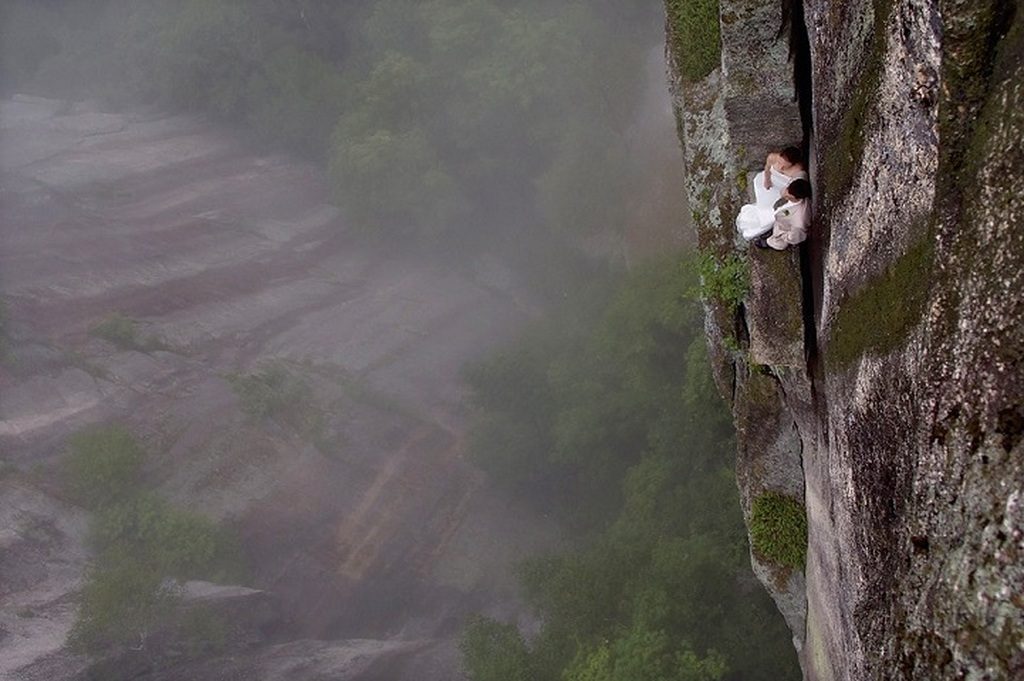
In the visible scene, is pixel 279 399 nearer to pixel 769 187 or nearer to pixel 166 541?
pixel 166 541

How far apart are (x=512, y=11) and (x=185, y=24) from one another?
797 inches

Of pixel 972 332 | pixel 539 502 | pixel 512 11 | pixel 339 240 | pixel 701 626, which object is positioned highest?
pixel 512 11

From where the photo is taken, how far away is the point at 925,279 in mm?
4840

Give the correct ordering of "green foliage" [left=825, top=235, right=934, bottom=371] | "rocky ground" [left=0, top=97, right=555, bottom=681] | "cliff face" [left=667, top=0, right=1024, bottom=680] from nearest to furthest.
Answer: "cliff face" [left=667, top=0, right=1024, bottom=680], "green foliage" [left=825, top=235, right=934, bottom=371], "rocky ground" [left=0, top=97, right=555, bottom=681]

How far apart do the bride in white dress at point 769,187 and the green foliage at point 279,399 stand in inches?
1197

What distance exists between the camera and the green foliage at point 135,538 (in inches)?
1104

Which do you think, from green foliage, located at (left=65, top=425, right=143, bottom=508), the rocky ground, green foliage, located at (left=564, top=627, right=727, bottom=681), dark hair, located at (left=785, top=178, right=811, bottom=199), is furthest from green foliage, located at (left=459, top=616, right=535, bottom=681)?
dark hair, located at (left=785, top=178, right=811, bottom=199)

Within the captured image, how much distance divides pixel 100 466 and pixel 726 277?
2945cm

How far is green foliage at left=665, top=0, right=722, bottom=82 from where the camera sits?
30.0 feet

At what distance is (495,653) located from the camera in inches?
897

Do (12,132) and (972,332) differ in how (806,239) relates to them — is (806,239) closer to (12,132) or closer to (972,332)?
(972,332)

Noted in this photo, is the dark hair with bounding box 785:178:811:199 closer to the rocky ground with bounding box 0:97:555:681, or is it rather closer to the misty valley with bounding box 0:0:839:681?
the misty valley with bounding box 0:0:839:681

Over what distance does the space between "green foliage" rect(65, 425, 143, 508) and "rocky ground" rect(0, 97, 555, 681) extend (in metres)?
0.79

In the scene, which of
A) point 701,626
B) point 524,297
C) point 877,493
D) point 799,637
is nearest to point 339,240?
point 524,297
